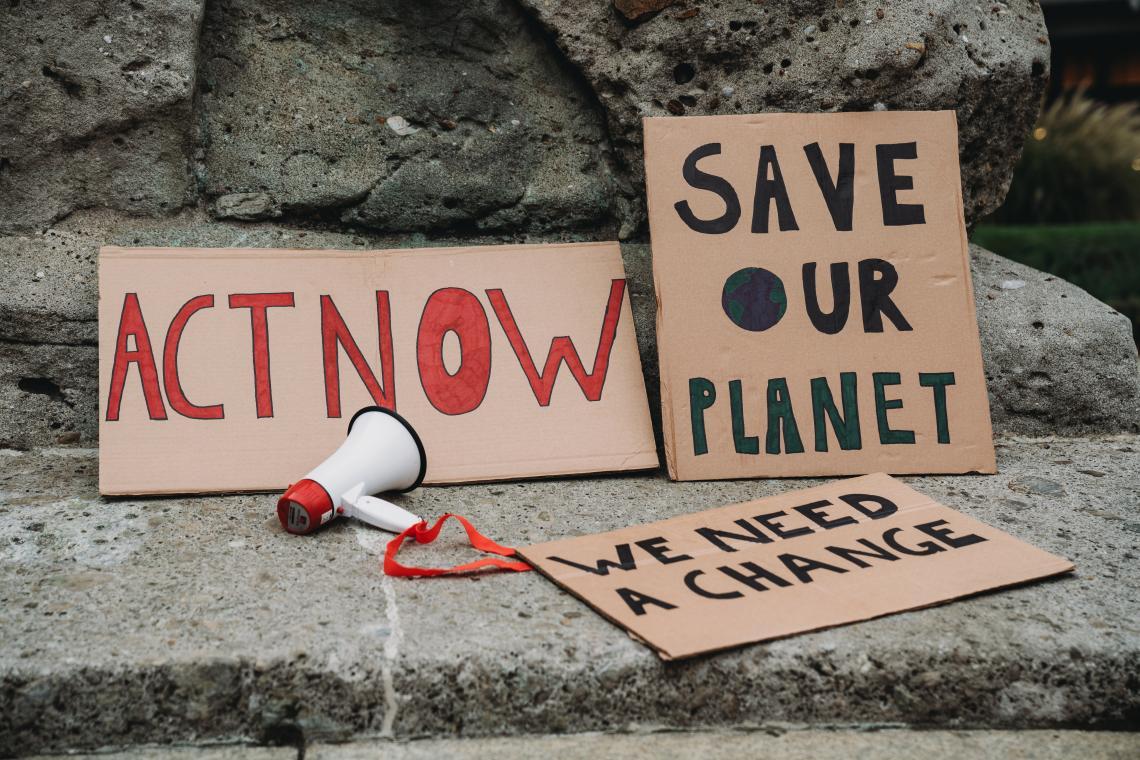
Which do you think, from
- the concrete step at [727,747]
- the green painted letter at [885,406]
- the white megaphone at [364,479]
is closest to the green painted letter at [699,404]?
the green painted letter at [885,406]

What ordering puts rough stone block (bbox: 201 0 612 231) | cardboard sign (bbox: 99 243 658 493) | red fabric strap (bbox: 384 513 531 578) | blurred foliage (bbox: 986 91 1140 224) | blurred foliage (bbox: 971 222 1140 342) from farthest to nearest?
blurred foliage (bbox: 986 91 1140 224) < blurred foliage (bbox: 971 222 1140 342) < rough stone block (bbox: 201 0 612 231) < cardboard sign (bbox: 99 243 658 493) < red fabric strap (bbox: 384 513 531 578)

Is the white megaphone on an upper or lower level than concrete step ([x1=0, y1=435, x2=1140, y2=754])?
upper

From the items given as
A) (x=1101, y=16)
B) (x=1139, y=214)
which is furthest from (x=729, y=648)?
(x=1101, y=16)

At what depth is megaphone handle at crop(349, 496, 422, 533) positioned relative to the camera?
4.97 feet

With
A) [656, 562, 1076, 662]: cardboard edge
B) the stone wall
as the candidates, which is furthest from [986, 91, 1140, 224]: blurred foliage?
[656, 562, 1076, 662]: cardboard edge

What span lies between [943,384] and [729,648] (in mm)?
970

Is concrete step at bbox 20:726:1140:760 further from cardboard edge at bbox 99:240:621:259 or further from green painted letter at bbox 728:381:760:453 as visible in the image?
cardboard edge at bbox 99:240:621:259

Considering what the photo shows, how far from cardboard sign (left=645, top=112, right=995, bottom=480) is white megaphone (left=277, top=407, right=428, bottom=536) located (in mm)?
546

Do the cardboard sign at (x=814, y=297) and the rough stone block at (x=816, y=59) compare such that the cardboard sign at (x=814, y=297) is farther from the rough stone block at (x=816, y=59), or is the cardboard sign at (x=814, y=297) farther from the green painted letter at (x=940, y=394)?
the rough stone block at (x=816, y=59)

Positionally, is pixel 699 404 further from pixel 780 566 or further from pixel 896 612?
pixel 896 612

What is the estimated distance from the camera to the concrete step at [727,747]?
1.14 metres

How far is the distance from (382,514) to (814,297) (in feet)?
3.29

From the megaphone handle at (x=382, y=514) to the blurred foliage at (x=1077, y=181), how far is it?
198 inches

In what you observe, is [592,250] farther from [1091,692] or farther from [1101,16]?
Answer: [1101,16]
